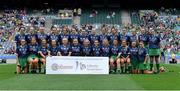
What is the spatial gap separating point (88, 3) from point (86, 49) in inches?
1339

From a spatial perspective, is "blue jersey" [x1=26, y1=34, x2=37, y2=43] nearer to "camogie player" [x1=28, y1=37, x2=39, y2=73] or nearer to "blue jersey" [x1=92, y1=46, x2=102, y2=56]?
"camogie player" [x1=28, y1=37, x2=39, y2=73]

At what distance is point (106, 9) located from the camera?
5575cm

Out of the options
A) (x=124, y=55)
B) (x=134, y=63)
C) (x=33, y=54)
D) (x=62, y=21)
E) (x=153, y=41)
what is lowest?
(x=134, y=63)

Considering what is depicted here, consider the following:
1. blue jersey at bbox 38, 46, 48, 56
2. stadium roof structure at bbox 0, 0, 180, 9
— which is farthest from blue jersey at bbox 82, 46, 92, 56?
stadium roof structure at bbox 0, 0, 180, 9

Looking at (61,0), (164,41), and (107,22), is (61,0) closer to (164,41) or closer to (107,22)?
(107,22)

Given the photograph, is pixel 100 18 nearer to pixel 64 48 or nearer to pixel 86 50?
pixel 86 50

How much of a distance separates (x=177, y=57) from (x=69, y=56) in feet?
76.2

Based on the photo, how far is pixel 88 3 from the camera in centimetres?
5600

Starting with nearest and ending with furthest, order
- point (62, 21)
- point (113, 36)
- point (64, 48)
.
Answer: point (64, 48)
point (113, 36)
point (62, 21)

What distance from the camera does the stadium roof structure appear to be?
5553 cm

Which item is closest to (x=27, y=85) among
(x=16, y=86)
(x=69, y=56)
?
(x=16, y=86)

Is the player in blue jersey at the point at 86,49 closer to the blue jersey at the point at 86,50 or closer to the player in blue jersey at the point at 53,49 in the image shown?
the blue jersey at the point at 86,50

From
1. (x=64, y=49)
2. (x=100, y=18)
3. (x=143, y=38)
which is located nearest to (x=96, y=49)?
(x=64, y=49)

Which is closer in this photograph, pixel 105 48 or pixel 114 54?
pixel 105 48
